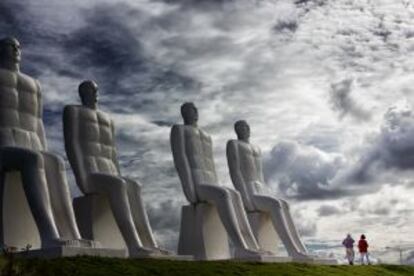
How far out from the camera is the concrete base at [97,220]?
68.3 ft

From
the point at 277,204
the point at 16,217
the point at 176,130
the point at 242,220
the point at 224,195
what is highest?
the point at 176,130

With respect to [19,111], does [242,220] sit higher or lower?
lower

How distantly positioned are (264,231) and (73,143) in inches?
342

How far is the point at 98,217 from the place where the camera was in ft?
69.1

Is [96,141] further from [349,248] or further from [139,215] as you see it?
[349,248]

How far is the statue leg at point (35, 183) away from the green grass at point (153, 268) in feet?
4.95

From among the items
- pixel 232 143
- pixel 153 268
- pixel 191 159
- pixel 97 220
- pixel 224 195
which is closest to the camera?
pixel 153 268

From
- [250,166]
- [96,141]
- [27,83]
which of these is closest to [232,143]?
[250,166]

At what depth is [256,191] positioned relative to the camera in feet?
86.2

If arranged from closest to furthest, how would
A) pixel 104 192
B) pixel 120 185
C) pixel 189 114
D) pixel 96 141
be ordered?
pixel 120 185, pixel 104 192, pixel 96 141, pixel 189 114

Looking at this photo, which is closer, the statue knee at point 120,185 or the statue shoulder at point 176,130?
the statue knee at point 120,185

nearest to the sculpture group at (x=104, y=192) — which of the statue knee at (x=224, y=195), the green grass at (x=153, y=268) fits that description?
the statue knee at (x=224, y=195)

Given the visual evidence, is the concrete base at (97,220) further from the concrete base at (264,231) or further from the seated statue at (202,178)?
the concrete base at (264,231)

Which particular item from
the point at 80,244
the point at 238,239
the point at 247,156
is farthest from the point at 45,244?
the point at 247,156
